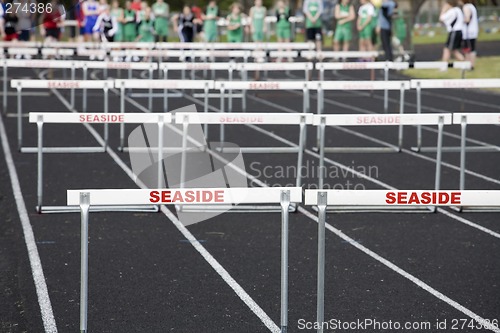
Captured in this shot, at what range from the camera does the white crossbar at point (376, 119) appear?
9.65 metres

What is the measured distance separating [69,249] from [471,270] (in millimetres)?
2886

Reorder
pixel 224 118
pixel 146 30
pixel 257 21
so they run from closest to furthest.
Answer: pixel 224 118 → pixel 257 21 → pixel 146 30

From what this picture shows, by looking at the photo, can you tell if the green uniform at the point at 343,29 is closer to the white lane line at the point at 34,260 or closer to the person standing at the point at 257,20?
the person standing at the point at 257,20

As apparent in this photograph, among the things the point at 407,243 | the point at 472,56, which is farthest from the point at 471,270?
the point at 472,56

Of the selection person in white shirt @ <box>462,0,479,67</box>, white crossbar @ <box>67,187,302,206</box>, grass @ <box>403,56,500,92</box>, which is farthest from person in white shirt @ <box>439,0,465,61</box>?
white crossbar @ <box>67,187,302,206</box>

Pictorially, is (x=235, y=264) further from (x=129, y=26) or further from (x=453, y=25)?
(x=129, y=26)

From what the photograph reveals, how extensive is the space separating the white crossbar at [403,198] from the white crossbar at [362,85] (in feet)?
25.2

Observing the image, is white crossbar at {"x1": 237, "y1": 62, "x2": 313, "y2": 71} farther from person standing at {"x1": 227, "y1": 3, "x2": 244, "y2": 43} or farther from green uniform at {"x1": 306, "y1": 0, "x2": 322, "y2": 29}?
person standing at {"x1": 227, "y1": 3, "x2": 244, "y2": 43}

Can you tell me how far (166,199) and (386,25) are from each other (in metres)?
21.4

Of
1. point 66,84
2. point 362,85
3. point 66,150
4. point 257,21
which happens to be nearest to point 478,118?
point 362,85

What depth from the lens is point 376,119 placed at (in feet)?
32.0

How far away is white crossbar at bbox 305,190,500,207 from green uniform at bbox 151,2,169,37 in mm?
26603

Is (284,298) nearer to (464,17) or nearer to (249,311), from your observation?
(249,311)

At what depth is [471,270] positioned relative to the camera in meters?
7.86
